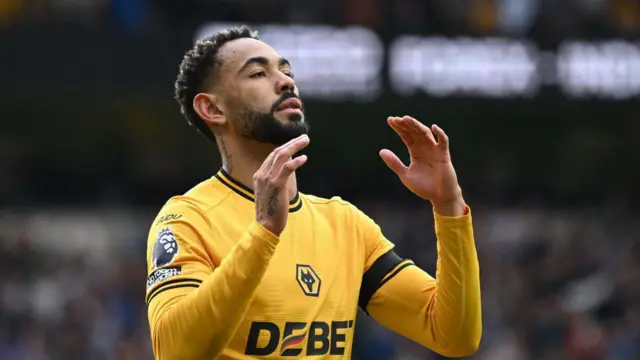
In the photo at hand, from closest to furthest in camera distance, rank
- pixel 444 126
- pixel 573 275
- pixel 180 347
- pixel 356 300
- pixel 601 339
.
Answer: pixel 180 347
pixel 356 300
pixel 601 339
pixel 573 275
pixel 444 126

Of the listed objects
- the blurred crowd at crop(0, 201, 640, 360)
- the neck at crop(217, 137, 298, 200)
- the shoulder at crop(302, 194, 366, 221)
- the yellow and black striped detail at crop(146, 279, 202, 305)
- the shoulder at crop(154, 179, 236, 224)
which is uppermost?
the neck at crop(217, 137, 298, 200)

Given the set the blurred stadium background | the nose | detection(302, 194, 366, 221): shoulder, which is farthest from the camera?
the blurred stadium background

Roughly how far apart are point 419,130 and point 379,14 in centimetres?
1030

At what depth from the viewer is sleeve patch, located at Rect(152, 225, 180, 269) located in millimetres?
3969

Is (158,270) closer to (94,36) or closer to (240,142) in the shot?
(240,142)

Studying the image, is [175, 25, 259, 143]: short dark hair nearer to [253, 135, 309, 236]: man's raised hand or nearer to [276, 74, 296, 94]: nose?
[276, 74, 296, 94]: nose

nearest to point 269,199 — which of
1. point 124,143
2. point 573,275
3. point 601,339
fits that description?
point 601,339

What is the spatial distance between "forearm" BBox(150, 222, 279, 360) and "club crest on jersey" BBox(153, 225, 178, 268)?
255 mm

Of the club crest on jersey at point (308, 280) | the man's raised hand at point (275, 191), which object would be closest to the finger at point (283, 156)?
the man's raised hand at point (275, 191)

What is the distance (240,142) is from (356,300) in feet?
2.30

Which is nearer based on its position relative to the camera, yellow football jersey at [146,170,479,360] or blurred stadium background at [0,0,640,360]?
yellow football jersey at [146,170,479,360]

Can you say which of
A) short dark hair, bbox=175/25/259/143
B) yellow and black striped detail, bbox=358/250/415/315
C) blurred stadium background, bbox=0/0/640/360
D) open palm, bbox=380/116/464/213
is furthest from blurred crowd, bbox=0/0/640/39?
open palm, bbox=380/116/464/213

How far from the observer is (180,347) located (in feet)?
12.2

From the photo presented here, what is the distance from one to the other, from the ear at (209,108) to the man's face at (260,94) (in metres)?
0.04
